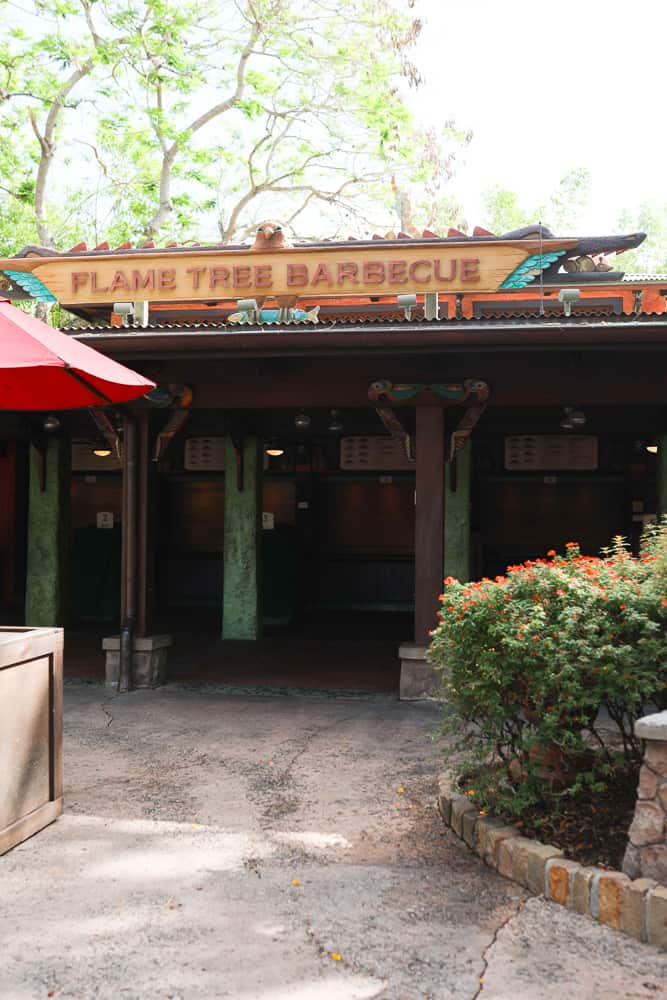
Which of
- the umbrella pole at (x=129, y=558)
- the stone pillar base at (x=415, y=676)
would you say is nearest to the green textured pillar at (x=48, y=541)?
the umbrella pole at (x=129, y=558)

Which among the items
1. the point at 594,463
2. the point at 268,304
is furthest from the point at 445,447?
the point at 594,463

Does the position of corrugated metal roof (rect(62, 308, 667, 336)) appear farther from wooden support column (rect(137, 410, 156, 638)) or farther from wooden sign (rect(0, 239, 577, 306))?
wooden sign (rect(0, 239, 577, 306))

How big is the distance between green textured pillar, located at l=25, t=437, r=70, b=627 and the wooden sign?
3.01 meters

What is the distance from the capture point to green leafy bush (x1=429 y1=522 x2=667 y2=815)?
375cm

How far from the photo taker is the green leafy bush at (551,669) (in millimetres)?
3754

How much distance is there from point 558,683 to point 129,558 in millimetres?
5060

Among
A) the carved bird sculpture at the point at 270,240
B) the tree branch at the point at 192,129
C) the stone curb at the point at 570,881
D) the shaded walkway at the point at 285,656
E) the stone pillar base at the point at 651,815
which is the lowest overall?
the shaded walkway at the point at 285,656

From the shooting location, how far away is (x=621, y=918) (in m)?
3.22

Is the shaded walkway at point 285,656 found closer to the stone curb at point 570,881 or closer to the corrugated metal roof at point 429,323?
the corrugated metal roof at point 429,323

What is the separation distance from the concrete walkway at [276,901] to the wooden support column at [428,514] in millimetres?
2003

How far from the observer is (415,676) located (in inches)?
295

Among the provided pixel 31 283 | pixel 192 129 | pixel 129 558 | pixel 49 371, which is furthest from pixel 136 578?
pixel 192 129

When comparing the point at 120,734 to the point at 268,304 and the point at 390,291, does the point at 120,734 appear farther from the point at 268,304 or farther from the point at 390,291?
the point at 268,304

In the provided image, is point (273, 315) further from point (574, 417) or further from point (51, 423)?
point (574, 417)
